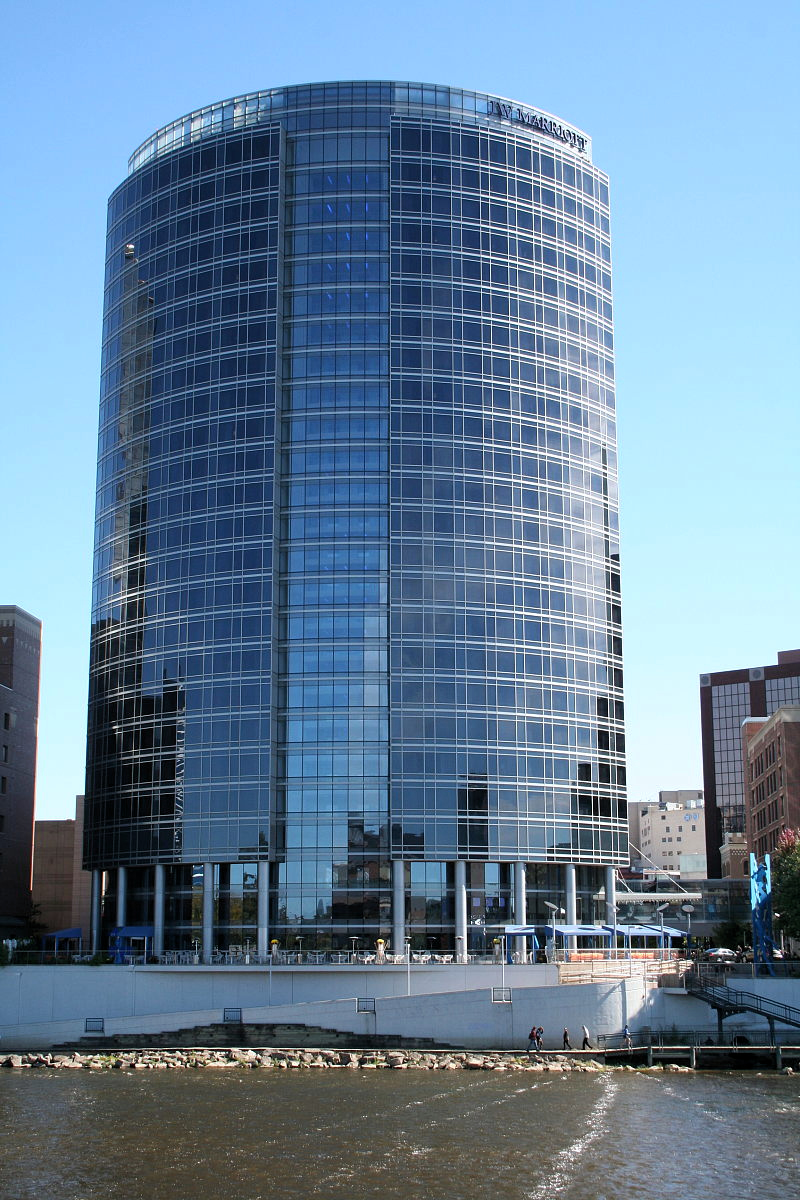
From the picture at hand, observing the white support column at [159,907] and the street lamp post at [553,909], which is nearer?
the street lamp post at [553,909]

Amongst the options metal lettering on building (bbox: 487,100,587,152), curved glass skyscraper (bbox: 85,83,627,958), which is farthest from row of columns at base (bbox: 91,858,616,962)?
metal lettering on building (bbox: 487,100,587,152)

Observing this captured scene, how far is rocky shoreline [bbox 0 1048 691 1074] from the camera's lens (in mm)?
76125

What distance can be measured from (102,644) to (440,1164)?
7495 centimetres

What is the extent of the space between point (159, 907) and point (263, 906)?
31.8ft

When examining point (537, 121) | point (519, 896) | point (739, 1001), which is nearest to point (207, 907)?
point (519, 896)

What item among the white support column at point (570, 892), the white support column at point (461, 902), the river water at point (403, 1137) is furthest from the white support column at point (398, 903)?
the river water at point (403, 1137)

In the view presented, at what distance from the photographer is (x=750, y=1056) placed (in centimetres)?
7831

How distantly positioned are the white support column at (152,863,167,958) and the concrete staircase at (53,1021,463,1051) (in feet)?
63.7

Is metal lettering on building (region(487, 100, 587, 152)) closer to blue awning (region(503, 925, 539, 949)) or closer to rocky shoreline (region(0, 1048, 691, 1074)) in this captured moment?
blue awning (region(503, 925, 539, 949))

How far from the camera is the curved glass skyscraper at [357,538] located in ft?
349

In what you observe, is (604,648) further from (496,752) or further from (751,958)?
(751,958)

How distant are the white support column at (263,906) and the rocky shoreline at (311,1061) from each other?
20191 mm

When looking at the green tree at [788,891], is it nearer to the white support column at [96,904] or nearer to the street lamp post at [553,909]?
the street lamp post at [553,909]

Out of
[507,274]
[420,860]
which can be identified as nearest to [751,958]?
[420,860]
